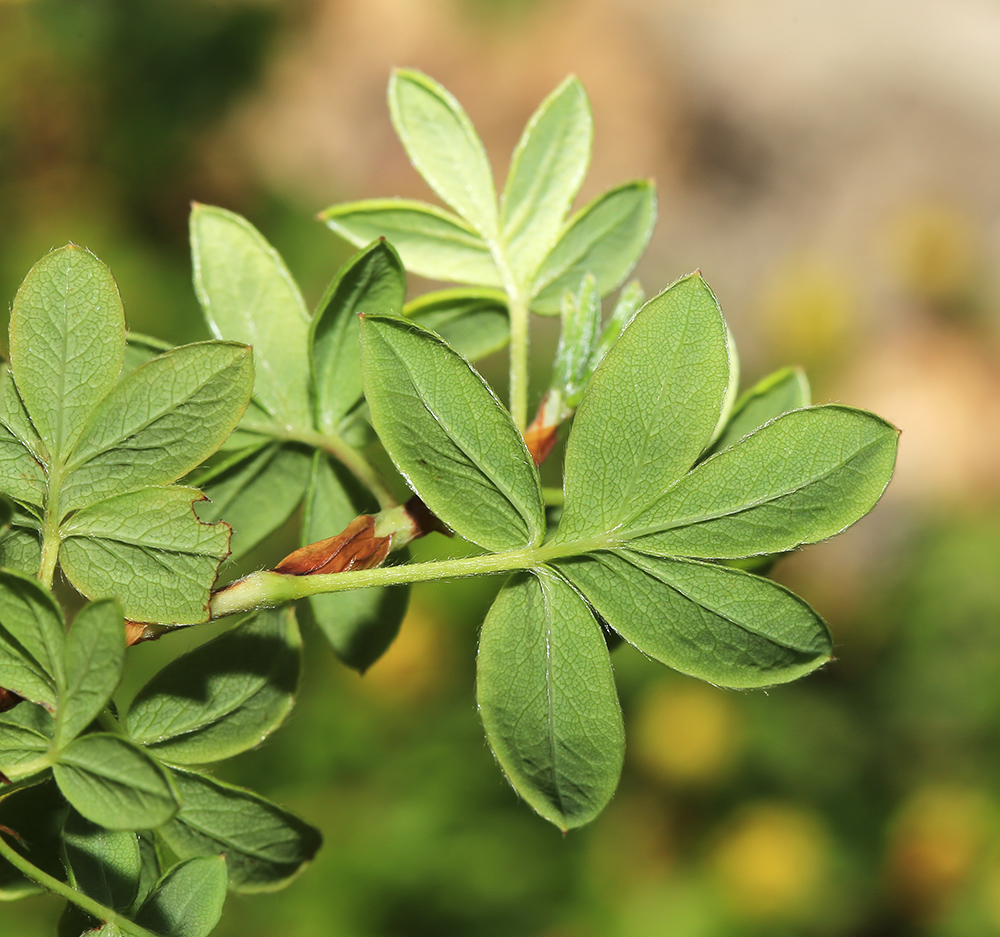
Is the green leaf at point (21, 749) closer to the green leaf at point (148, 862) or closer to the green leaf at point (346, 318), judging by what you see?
the green leaf at point (148, 862)

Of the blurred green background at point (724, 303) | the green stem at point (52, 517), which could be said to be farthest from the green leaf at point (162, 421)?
the blurred green background at point (724, 303)

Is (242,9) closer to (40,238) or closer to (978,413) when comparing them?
(40,238)

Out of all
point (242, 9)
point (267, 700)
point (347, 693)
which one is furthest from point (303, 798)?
point (242, 9)

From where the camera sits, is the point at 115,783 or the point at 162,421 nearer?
the point at 115,783

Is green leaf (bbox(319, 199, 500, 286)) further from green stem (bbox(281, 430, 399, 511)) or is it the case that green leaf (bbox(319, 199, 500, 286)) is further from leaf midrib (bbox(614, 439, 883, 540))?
leaf midrib (bbox(614, 439, 883, 540))

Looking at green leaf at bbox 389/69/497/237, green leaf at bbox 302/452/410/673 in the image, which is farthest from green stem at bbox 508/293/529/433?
green leaf at bbox 302/452/410/673

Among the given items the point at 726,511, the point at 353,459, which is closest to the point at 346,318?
the point at 353,459

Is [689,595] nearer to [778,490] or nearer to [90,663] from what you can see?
[778,490]
